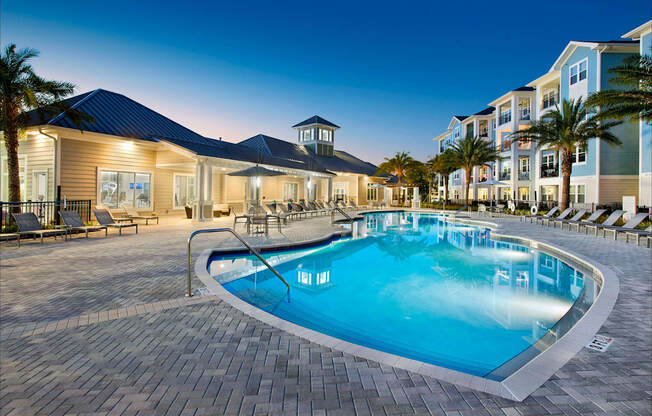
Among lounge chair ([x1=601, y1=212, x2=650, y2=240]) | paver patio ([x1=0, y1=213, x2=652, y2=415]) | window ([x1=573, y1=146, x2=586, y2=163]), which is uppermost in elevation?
window ([x1=573, y1=146, x2=586, y2=163])

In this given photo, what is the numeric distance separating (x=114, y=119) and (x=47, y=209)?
507 centimetres

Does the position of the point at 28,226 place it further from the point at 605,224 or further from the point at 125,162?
the point at 605,224

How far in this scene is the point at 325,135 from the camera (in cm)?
3222

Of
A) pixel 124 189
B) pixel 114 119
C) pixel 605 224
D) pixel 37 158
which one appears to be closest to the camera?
pixel 605 224

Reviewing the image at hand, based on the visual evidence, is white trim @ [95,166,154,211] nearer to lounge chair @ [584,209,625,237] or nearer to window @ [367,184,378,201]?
lounge chair @ [584,209,625,237]

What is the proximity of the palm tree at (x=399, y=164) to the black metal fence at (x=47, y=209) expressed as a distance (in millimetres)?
26003

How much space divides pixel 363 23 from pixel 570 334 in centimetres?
2610

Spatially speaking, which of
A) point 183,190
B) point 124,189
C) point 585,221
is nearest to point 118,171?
point 124,189

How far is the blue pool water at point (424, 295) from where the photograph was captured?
4543mm

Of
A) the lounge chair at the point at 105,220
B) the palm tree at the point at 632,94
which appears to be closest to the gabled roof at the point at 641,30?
the palm tree at the point at 632,94

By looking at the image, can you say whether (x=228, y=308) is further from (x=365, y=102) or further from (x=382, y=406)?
(x=365, y=102)

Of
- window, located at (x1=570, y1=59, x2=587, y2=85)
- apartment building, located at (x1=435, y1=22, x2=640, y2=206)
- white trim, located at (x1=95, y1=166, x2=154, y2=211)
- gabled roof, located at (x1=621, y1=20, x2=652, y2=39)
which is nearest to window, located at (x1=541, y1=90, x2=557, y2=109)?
apartment building, located at (x1=435, y1=22, x2=640, y2=206)

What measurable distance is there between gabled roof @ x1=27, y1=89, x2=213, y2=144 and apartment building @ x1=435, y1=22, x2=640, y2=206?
21518mm

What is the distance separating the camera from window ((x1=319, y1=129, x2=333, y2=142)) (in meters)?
31.9
